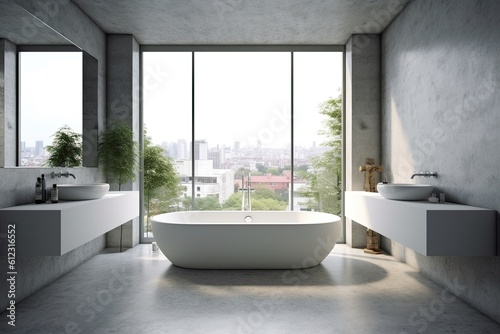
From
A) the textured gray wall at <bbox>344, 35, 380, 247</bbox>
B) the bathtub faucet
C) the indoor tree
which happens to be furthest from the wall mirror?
the textured gray wall at <bbox>344, 35, 380, 247</bbox>

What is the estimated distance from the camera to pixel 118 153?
473 centimetres

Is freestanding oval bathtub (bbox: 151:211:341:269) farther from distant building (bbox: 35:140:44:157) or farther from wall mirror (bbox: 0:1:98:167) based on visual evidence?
wall mirror (bbox: 0:1:98:167)

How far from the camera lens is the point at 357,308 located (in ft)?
9.78

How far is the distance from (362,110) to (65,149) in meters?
3.77

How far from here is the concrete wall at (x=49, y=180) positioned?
3.02 metres

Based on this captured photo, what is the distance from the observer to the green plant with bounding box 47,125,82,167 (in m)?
3.73

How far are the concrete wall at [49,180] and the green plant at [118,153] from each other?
198 mm

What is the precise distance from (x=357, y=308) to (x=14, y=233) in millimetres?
2620

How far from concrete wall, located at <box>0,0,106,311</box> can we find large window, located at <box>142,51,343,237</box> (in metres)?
0.84

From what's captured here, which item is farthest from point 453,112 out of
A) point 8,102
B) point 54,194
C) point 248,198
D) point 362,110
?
point 8,102

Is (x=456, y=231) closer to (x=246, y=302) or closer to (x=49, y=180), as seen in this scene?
(x=246, y=302)

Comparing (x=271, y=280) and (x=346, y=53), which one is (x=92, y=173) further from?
(x=346, y=53)

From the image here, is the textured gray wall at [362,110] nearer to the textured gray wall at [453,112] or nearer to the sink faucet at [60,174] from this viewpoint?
the textured gray wall at [453,112]

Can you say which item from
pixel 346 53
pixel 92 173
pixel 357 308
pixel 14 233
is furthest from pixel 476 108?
pixel 92 173
